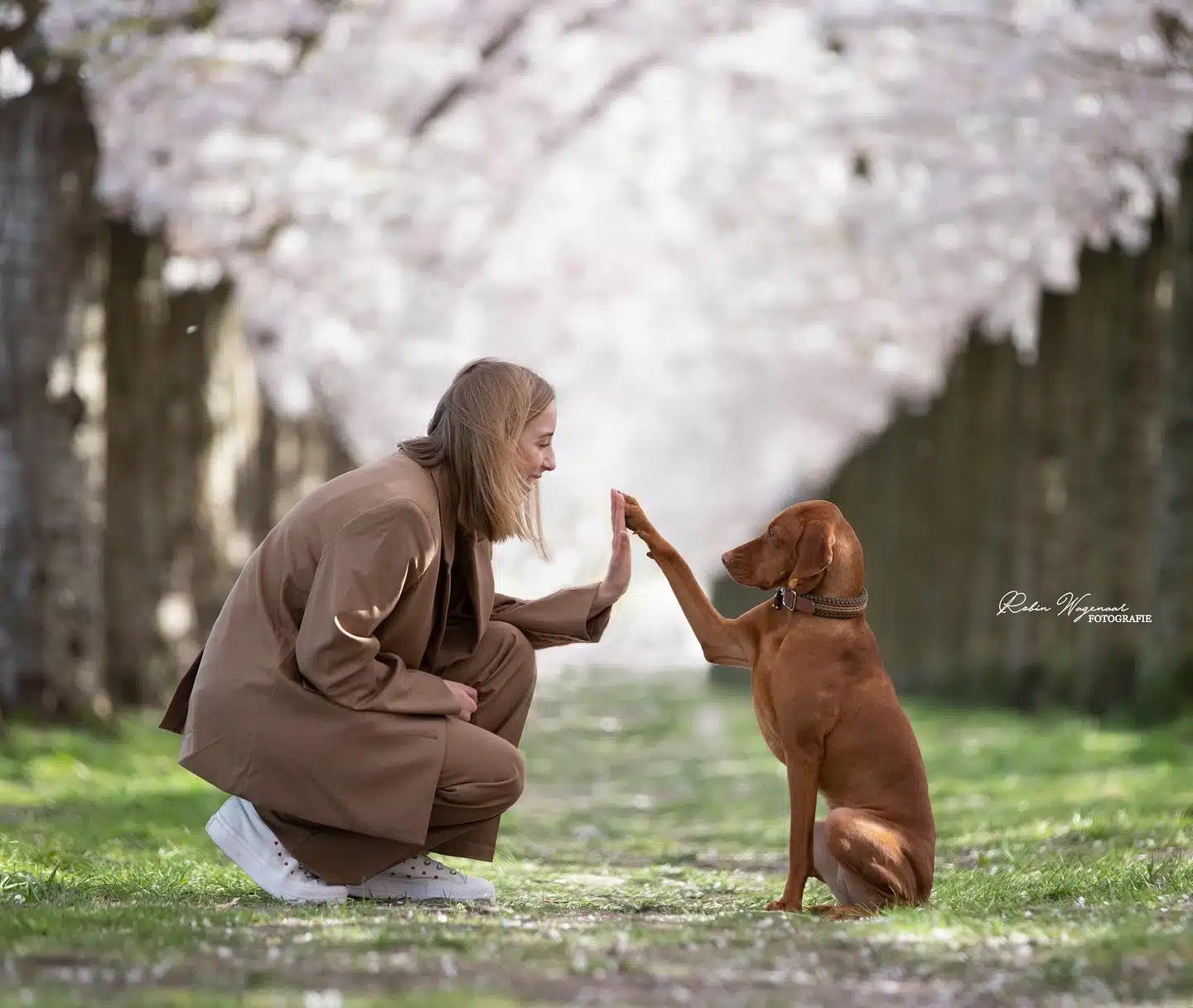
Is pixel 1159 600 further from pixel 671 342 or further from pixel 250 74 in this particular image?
pixel 671 342

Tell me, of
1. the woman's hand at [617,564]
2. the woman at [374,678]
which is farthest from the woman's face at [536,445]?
the woman's hand at [617,564]

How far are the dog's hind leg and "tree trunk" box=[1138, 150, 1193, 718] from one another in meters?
8.56

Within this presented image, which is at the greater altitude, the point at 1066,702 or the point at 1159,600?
the point at 1159,600

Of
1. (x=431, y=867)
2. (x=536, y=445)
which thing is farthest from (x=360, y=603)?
(x=431, y=867)

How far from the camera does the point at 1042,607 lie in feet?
60.4

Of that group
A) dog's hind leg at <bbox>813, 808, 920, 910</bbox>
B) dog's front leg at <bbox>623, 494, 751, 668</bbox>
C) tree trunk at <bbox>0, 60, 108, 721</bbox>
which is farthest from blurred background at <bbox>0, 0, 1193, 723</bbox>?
dog's hind leg at <bbox>813, 808, 920, 910</bbox>

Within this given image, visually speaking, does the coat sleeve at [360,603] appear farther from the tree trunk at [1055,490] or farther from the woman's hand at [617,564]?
the tree trunk at [1055,490]

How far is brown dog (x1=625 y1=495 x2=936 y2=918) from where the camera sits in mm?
5625

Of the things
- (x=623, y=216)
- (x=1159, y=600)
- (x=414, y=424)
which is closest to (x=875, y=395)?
(x=623, y=216)

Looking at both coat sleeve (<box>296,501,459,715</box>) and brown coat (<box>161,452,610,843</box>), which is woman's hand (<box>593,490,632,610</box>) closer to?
brown coat (<box>161,452,610,843</box>)

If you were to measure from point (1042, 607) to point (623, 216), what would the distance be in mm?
11431

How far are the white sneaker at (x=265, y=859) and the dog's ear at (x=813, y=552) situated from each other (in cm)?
184

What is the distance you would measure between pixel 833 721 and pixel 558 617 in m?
1.25

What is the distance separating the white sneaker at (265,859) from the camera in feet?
18.7
